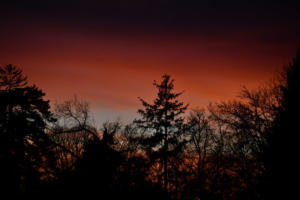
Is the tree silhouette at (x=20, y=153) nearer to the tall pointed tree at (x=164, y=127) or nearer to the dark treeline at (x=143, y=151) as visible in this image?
the dark treeline at (x=143, y=151)

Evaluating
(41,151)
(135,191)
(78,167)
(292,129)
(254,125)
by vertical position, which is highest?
(254,125)

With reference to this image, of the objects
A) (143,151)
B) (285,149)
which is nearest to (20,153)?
(285,149)

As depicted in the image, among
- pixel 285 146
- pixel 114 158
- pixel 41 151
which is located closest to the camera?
pixel 41 151

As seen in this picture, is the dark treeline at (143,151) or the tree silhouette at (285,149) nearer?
the dark treeline at (143,151)

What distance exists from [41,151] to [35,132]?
0.85 metres

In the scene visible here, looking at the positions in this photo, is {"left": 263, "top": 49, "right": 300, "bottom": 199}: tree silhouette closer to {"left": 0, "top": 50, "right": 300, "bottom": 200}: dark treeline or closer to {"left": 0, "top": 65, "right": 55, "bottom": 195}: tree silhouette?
{"left": 0, "top": 50, "right": 300, "bottom": 200}: dark treeline

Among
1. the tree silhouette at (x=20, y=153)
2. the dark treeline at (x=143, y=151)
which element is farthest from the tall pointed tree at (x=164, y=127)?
the tree silhouette at (x=20, y=153)

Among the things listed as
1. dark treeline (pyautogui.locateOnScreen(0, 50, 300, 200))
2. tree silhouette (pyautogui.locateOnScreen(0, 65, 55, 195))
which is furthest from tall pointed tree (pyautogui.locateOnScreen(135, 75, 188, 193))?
tree silhouette (pyautogui.locateOnScreen(0, 65, 55, 195))

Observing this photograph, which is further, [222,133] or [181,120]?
[222,133]

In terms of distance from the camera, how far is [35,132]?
369cm

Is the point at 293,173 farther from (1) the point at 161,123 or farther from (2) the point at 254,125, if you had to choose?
(1) the point at 161,123

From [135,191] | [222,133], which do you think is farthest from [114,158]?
[222,133]

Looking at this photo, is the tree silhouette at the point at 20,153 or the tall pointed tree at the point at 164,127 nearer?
the tree silhouette at the point at 20,153

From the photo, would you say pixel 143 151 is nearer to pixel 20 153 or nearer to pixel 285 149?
pixel 285 149
